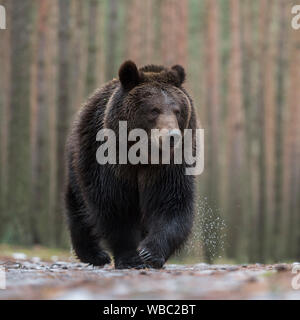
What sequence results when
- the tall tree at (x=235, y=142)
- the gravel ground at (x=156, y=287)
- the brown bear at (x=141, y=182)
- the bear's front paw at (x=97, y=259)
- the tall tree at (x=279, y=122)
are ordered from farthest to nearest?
the tall tree at (x=279, y=122), the tall tree at (x=235, y=142), the bear's front paw at (x=97, y=259), the brown bear at (x=141, y=182), the gravel ground at (x=156, y=287)

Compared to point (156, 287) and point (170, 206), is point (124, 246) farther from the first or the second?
point (156, 287)

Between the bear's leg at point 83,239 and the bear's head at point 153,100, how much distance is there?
2.24 metres

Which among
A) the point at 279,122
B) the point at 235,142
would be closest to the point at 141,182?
the point at 235,142

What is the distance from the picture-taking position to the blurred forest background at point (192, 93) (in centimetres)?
1480

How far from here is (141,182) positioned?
824 cm

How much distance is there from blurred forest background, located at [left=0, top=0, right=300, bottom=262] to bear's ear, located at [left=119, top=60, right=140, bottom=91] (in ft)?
9.08

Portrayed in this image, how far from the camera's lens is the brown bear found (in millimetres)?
7793

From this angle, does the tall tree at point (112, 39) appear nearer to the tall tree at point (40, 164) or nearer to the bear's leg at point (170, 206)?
the tall tree at point (40, 164)

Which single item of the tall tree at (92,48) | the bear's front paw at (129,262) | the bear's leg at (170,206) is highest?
the tall tree at (92,48)

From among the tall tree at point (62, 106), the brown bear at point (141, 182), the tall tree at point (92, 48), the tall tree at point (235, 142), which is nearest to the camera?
the brown bear at point (141, 182)

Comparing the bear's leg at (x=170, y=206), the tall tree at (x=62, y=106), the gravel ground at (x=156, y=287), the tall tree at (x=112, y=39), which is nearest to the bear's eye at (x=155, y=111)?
the bear's leg at (x=170, y=206)

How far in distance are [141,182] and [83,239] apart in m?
2.03

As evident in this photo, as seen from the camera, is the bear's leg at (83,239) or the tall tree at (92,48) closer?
the bear's leg at (83,239)

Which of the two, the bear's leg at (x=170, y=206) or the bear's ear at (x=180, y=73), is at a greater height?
the bear's ear at (x=180, y=73)
